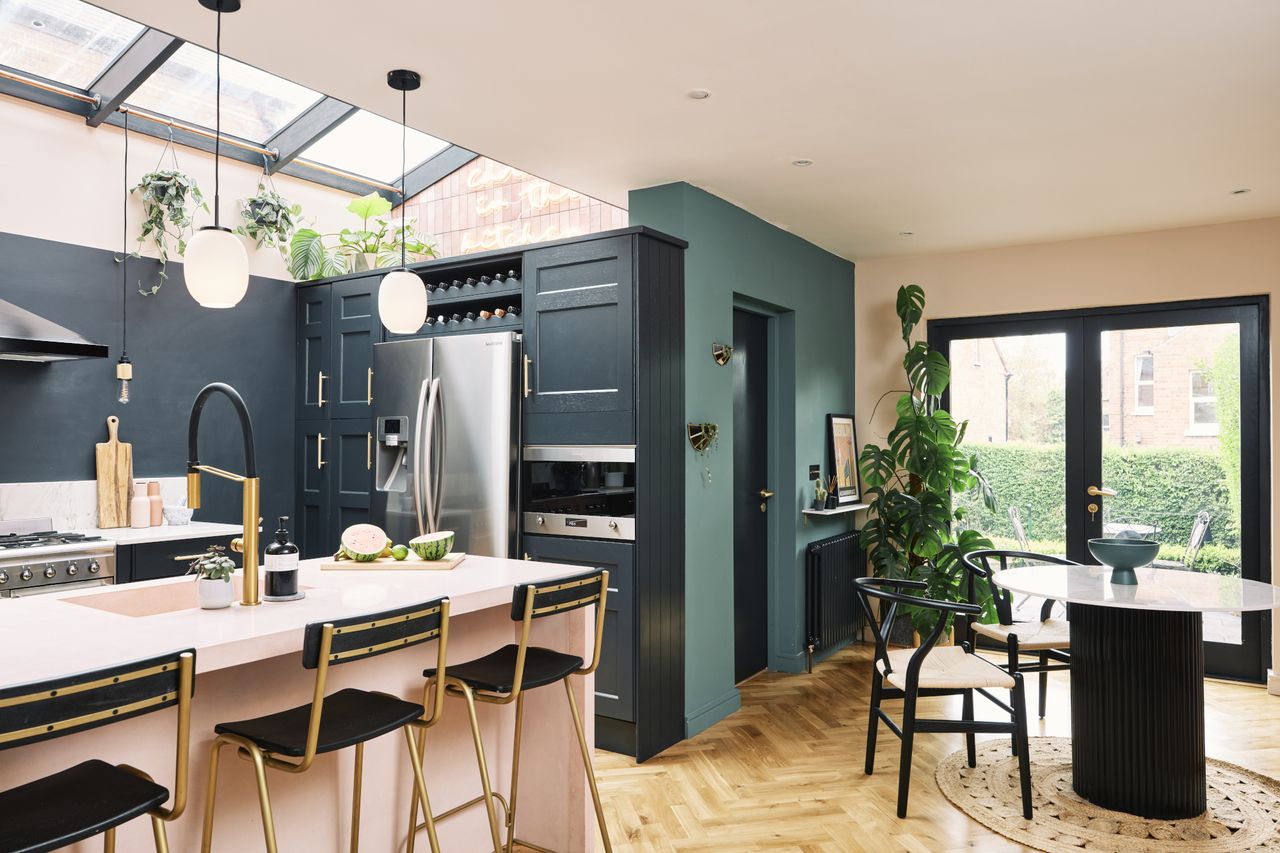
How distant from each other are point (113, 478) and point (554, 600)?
3.11m

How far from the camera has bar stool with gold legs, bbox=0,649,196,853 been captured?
1413mm

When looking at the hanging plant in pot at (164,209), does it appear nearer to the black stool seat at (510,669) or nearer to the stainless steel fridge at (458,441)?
the stainless steel fridge at (458,441)

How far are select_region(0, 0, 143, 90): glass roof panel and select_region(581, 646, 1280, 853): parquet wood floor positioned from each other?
403cm

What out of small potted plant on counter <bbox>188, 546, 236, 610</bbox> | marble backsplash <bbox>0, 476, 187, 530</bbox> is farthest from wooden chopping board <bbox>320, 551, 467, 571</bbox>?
marble backsplash <bbox>0, 476, 187, 530</bbox>

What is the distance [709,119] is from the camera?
3.42m

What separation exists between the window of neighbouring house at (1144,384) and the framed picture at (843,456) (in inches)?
67.6

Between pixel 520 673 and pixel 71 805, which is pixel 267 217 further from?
pixel 71 805

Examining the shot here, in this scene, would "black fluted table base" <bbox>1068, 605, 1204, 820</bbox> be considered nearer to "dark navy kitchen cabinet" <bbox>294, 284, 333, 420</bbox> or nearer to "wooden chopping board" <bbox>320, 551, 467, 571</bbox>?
"wooden chopping board" <bbox>320, 551, 467, 571</bbox>

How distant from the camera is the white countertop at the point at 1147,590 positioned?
2.90 metres

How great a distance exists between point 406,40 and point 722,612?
2981mm

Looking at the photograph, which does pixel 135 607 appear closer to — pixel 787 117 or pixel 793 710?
pixel 787 117

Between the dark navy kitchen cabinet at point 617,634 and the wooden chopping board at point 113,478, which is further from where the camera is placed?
the wooden chopping board at point 113,478

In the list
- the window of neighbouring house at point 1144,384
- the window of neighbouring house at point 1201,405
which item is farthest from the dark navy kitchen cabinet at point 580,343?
the window of neighbouring house at point 1201,405

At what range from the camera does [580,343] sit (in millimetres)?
3988
